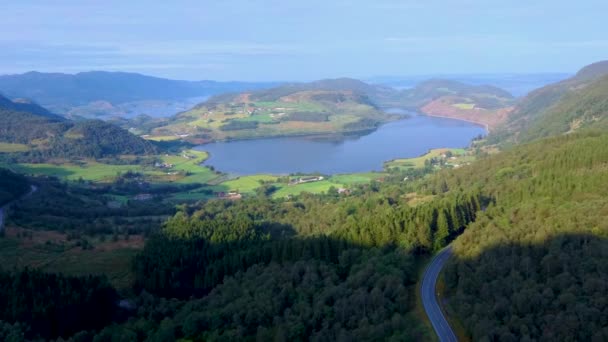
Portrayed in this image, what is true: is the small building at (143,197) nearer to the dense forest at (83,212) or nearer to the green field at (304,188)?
the dense forest at (83,212)

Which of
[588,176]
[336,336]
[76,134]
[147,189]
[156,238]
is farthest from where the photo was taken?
[76,134]

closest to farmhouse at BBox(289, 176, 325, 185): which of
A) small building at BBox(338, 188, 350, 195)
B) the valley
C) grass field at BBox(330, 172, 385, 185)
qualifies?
the valley

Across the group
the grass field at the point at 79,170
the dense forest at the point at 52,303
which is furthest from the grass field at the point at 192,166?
the dense forest at the point at 52,303

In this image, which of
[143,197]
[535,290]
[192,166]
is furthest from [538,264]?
[192,166]

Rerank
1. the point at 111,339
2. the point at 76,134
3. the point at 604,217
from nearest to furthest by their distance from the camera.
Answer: the point at 111,339
the point at 604,217
the point at 76,134

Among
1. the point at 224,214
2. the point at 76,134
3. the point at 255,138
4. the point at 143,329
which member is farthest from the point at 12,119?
the point at 143,329

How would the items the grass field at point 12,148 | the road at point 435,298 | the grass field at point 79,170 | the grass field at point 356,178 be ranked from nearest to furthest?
the road at point 435,298 → the grass field at point 356,178 → the grass field at point 79,170 → the grass field at point 12,148

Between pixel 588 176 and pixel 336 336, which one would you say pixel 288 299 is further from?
pixel 588 176
